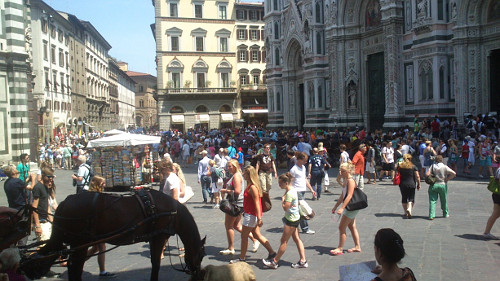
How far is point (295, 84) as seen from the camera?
39719 mm

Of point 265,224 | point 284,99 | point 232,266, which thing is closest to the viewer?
point 232,266

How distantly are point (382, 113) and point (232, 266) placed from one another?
2720 centimetres

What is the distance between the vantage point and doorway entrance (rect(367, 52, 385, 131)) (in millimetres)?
29375

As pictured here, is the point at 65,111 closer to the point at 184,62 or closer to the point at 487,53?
the point at 184,62

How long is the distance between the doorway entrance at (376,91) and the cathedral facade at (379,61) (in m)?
0.06

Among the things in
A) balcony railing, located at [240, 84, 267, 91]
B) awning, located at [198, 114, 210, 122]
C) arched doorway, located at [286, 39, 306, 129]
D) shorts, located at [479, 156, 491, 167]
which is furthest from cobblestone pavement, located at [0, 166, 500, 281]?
balcony railing, located at [240, 84, 267, 91]

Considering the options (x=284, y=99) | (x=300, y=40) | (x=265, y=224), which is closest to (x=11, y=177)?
(x=265, y=224)

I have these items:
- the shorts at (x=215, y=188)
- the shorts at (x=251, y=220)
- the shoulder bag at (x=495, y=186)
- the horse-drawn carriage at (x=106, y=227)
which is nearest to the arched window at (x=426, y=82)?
the shorts at (x=215, y=188)

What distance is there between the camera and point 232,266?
391cm

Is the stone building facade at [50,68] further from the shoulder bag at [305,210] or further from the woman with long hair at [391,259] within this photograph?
the woman with long hair at [391,259]

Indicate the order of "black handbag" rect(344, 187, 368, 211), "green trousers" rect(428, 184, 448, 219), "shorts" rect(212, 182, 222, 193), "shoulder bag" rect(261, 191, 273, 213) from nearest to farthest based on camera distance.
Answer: "black handbag" rect(344, 187, 368, 211), "shoulder bag" rect(261, 191, 273, 213), "green trousers" rect(428, 184, 448, 219), "shorts" rect(212, 182, 222, 193)

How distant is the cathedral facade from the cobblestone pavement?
36.4 ft

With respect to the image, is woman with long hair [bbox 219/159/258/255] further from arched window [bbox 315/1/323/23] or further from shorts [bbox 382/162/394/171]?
arched window [bbox 315/1/323/23]

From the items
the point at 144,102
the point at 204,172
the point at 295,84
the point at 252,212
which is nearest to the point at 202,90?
the point at 295,84
